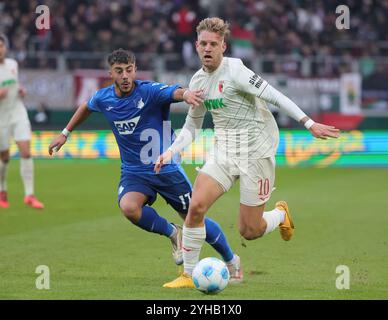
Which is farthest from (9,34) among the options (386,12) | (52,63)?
(386,12)

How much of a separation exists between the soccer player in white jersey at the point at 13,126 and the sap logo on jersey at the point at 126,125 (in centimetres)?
556

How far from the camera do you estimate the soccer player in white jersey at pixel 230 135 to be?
7.86 metres

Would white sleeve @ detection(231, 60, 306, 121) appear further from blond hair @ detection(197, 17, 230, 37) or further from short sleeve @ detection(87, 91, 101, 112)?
short sleeve @ detection(87, 91, 101, 112)

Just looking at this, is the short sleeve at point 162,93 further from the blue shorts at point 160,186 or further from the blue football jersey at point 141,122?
the blue shorts at point 160,186

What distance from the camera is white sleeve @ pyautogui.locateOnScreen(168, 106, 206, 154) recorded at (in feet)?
26.5

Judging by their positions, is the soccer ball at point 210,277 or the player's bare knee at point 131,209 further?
the player's bare knee at point 131,209

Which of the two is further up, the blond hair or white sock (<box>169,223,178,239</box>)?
the blond hair

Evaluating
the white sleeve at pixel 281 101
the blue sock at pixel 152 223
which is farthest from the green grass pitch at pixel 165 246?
the white sleeve at pixel 281 101

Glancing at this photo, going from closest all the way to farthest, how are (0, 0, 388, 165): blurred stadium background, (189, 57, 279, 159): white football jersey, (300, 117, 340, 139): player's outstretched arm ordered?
(300, 117, 340, 139): player's outstretched arm
(189, 57, 279, 159): white football jersey
(0, 0, 388, 165): blurred stadium background

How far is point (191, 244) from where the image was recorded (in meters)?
7.88

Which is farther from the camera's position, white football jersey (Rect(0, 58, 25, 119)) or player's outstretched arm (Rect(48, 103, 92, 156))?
white football jersey (Rect(0, 58, 25, 119))

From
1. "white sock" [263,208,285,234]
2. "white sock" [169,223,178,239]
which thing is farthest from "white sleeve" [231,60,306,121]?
"white sock" [169,223,178,239]

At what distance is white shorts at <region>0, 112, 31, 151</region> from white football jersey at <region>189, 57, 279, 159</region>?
6412mm


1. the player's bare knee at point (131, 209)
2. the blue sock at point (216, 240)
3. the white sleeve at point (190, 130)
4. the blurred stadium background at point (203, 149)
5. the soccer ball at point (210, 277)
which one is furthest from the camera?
the blurred stadium background at point (203, 149)
